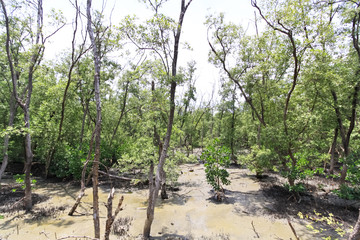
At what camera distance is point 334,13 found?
10.7 meters

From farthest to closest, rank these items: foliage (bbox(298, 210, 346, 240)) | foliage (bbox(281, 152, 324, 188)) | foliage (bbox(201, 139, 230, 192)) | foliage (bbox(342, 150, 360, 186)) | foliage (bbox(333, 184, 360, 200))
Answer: foliage (bbox(201, 139, 230, 192)) → foliage (bbox(281, 152, 324, 188)) → foliage (bbox(333, 184, 360, 200)) → foliage (bbox(342, 150, 360, 186)) → foliage (bbox(298, 210, 346, 240))

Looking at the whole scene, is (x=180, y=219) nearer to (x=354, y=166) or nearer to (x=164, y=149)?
(x=164, y=149)

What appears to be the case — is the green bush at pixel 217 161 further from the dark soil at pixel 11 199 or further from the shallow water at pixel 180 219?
the dark soil at pixel 11 199

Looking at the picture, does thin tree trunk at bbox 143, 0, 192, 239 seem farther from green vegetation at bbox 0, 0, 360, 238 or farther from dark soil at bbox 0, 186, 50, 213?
dark soil at bbox 0, 186, 50, 213

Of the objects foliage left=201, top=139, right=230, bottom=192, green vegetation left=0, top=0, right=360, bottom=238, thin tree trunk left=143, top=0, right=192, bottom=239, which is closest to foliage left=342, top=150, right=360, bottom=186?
green vegetation left=0, top=0, right=360, bottom=238

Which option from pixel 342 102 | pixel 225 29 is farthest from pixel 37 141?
A: pixel 342 102

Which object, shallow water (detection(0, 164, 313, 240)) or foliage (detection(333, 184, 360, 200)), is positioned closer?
shallow water (detection(0, 164, 313, 240))

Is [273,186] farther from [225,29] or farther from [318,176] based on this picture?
[225,29]

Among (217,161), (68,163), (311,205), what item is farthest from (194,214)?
(68,163)

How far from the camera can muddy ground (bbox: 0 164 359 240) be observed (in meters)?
6.85

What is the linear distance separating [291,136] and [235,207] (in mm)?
4482

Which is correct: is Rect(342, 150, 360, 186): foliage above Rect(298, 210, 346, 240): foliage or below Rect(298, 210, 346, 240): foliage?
→ above

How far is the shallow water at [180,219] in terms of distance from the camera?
6840mm

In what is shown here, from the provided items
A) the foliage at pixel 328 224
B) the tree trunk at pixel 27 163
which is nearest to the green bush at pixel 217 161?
the foliage at pixel 328 224
